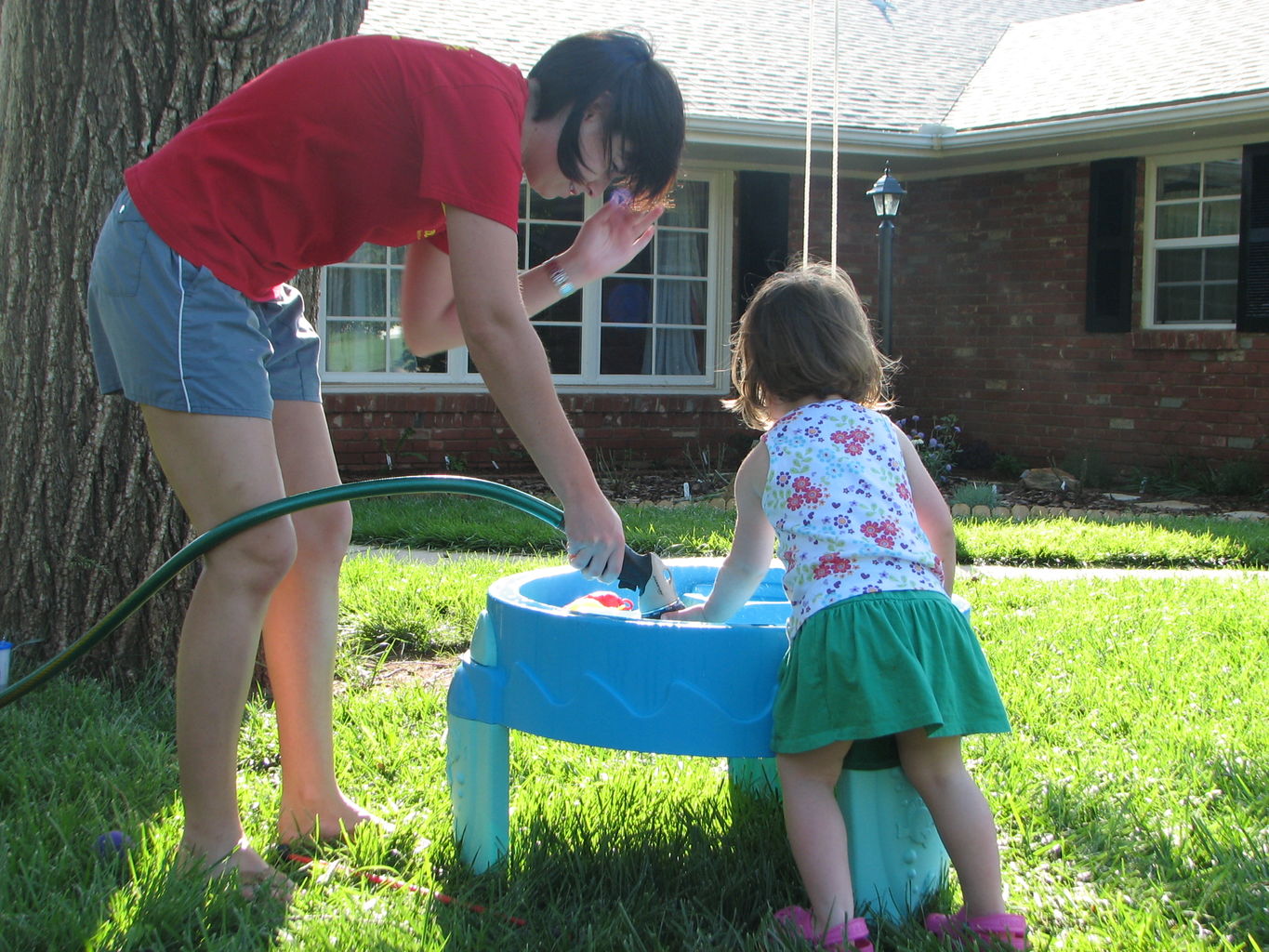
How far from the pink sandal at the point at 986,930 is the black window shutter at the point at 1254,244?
299 inches

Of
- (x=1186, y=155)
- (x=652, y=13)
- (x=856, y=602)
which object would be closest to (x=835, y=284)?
(x=856, y=602)

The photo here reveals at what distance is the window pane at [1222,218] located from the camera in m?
8.85

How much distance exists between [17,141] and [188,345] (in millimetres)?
1694

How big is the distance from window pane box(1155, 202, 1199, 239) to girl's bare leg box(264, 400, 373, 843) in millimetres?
8250

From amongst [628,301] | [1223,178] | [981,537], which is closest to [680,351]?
[628,301]

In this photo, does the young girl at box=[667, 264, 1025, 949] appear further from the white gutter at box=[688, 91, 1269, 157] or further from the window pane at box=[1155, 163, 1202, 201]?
the window pane at box=[1155, 163, 1202, 201]

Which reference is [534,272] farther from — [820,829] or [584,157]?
[820,829]

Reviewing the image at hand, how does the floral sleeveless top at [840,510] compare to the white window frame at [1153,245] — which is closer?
the floral sleeveless top at [840,510]

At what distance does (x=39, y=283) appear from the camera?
3.24m

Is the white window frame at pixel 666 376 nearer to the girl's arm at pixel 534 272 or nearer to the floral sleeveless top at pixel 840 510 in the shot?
the girl's arm at pixel 534 272

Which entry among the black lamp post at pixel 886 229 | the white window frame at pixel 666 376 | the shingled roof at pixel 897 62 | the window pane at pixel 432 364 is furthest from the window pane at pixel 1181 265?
the window pane at pixel 432 364

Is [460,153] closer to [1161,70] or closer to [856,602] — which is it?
[856,602]

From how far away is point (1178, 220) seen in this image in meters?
9.10

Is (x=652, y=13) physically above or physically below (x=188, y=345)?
above
